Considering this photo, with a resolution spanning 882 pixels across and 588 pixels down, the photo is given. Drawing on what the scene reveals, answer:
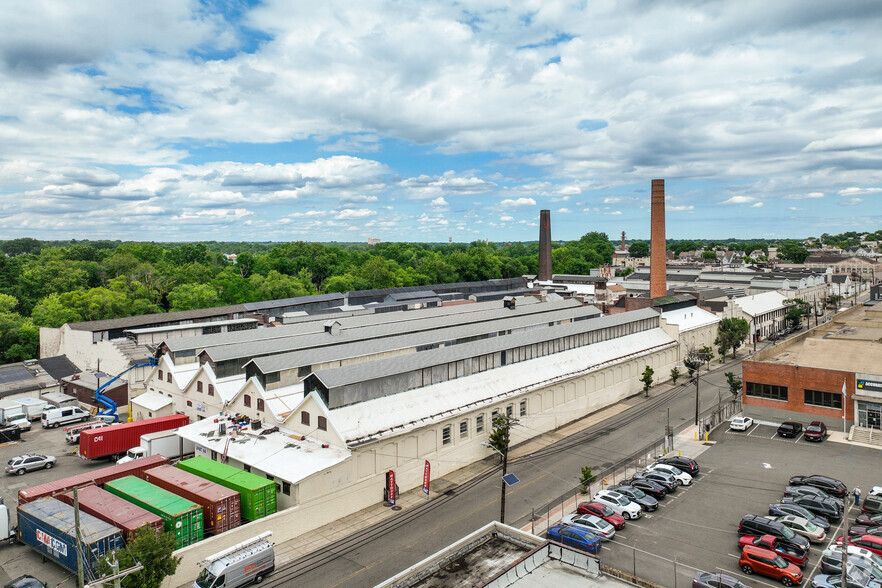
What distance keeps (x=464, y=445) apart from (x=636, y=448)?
1536cm

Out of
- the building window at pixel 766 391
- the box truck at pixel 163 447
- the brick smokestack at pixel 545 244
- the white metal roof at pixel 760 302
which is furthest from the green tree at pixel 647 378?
the brick smokestack at pixel 545 244

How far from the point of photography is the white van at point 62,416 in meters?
53.8

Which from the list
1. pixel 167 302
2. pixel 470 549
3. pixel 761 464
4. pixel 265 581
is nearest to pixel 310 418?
pixel 265 581

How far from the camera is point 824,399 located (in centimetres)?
4834

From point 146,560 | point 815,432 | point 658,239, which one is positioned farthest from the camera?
point 658,239

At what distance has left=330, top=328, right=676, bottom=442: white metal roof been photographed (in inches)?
1428

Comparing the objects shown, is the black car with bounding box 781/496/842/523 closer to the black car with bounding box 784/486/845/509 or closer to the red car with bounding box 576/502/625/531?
the black car with bounding box 784/486/845/509

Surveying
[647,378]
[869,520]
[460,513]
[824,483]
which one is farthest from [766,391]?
[460,513]

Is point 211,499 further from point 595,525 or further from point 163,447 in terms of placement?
point 595,525

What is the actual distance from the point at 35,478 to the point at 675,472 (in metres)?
47.8

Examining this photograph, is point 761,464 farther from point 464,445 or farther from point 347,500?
point 347,500

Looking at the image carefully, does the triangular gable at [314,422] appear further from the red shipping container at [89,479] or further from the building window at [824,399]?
the building window at [824,399]

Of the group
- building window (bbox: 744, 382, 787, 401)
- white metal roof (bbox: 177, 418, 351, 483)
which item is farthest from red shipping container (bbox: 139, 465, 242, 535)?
building window (bbox: 744, 382, 787, 401)

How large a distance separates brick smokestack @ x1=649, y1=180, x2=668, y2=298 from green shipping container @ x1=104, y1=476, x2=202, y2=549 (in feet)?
298
